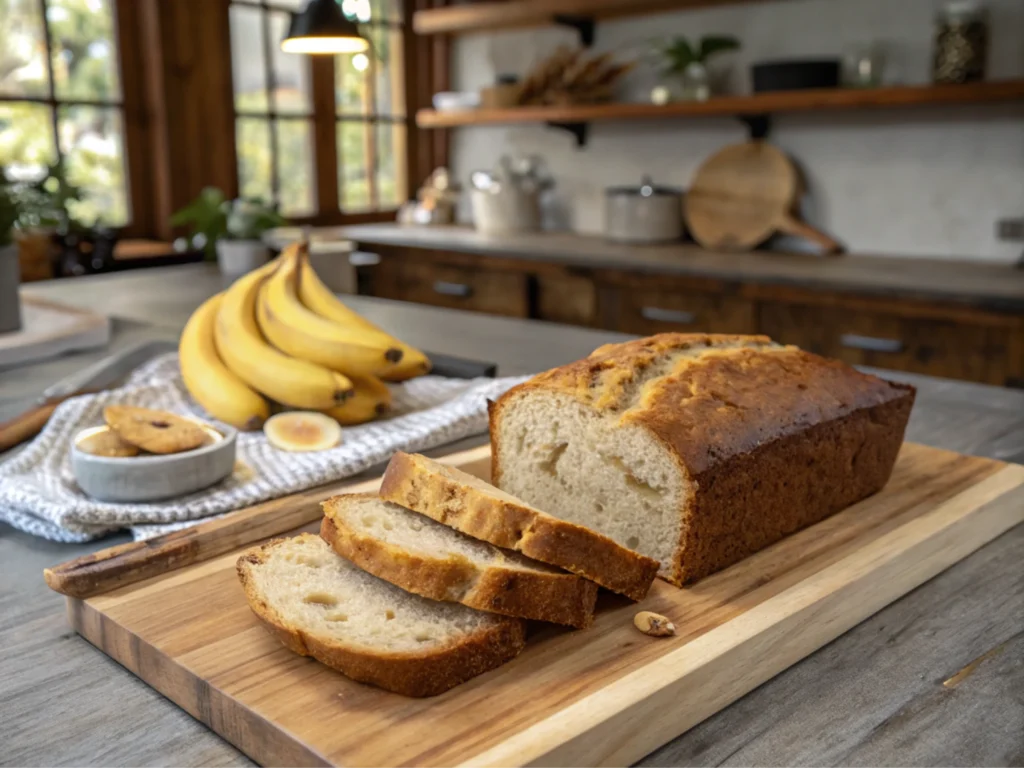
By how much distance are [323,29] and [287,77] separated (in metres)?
2.88

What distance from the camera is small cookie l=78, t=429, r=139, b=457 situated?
41.2 inches

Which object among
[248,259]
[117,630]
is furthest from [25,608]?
[248,259]

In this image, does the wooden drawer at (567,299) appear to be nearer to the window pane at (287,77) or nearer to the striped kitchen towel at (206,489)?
the window pane at (287,77)

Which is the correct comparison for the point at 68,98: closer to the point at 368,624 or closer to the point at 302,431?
the point at 302,431

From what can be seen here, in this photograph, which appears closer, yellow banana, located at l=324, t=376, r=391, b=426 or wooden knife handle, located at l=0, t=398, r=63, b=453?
wooden knife handle, located at l=0, t=398, r=63, b=453

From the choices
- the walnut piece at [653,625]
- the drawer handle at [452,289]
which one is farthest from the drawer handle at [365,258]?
the walnut piece at [653,625]

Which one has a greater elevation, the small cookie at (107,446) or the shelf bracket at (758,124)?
the shelf bracket at (758,124)

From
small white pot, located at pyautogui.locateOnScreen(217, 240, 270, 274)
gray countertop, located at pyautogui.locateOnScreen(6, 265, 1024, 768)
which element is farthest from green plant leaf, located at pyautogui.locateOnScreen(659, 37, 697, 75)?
gray countertop, located at pyautogui.locateOnScreen(6, 265, 1024, 768)

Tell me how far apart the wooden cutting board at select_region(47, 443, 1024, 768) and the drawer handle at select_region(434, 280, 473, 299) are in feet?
10.6

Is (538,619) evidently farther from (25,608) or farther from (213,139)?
(213,139)

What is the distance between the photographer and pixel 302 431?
4.17 ft

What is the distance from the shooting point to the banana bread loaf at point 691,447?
923 mm

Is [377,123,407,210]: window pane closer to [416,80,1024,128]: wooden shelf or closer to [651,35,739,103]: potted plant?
[416,80,1024,128]: wooden shelf

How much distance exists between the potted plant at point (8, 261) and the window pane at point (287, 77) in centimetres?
296
